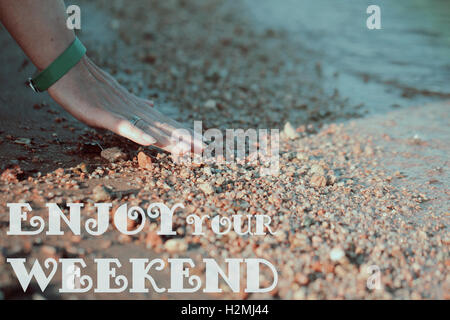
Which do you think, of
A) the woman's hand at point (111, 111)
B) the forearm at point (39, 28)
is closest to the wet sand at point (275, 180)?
the woman's hand at point (111, 111)

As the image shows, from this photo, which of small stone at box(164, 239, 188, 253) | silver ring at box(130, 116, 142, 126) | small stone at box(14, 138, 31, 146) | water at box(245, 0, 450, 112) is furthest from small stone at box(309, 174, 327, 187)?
water at box(245, 0, 450, 112)

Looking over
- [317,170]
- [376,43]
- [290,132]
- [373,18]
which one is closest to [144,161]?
[317,170]

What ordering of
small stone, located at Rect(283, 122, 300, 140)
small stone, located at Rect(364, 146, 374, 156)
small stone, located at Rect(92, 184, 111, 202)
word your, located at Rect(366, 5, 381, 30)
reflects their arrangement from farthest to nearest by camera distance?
word your, located at Rect(366, 5, 381, 30) → small stone, located at Rect(283, 122, 300, 140) → small stone, located at Rect(364, 146, 374, 156) → small stone, located at Rect(92, 184, 111, 202)

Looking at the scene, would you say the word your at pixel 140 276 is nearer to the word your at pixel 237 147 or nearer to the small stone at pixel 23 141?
the word your at pixel 237 147

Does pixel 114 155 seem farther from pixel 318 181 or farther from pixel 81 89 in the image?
pixel 318 181

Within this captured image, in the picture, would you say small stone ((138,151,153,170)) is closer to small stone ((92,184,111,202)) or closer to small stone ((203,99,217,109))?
small stone ((92,184,111,202))
